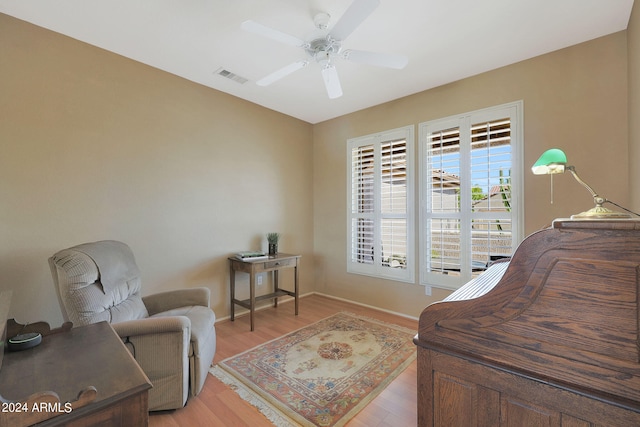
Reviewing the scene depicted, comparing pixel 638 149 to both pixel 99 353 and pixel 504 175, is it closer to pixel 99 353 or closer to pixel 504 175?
pixel 504 175

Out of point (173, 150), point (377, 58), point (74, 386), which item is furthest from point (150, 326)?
point (377, 58)

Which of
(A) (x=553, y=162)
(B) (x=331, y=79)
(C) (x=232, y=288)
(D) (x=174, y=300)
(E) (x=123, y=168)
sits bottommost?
(C) (x=232, y=288)

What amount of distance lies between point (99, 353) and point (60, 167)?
1.86 meters

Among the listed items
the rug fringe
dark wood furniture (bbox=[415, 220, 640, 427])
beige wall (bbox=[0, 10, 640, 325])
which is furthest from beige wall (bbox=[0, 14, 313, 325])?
dark wood furniture (bbox=[415, 220, 640, 427])

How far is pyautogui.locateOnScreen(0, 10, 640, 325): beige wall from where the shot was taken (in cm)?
209

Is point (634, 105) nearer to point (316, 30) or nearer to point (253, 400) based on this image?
point (316, 30)

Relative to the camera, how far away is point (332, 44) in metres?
2.01

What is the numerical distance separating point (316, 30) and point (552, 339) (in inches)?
84.4

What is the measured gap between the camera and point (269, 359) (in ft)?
7.87

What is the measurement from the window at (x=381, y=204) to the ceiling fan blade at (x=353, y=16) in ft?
5.97

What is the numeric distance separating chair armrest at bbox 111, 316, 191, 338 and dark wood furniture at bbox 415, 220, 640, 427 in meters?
1.49


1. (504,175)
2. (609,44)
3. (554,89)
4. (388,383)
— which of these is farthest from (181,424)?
(609,44)

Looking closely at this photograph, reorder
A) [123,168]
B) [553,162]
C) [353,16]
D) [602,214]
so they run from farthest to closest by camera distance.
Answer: [123,168]
[553,162]
[353,16]
[602,214]

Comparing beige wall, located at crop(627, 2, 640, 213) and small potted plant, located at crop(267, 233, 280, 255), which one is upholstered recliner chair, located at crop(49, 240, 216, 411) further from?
beige wall, located at crop(627, 2, 640, 213)
